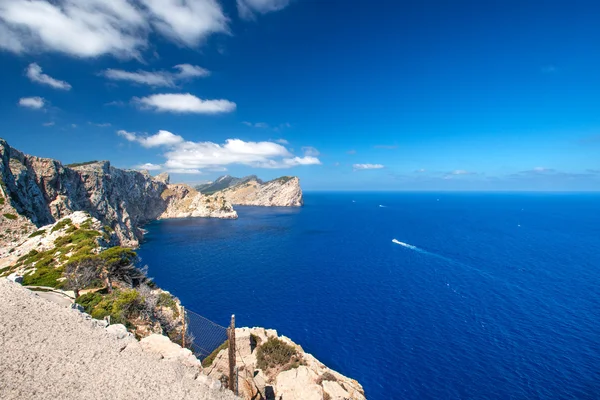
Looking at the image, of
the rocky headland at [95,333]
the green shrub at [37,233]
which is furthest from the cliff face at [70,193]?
the green shrub at [37,233]

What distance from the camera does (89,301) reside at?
20.3 metres

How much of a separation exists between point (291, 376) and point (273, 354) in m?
3.53

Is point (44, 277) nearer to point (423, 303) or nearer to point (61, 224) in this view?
point (61, 224)

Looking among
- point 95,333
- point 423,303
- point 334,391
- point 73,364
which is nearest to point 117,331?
point 95,333

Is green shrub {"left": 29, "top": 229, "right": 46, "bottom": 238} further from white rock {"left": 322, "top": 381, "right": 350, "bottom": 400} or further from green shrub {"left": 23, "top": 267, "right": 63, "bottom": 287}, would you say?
white rock {"left": 322, "top": 381, "right": 350, "bottom": 400}

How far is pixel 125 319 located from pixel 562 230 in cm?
14434

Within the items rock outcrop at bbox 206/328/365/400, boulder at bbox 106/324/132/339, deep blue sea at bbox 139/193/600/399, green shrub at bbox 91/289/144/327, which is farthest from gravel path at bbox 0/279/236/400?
deep blue sea at bbox 139/193/600/399

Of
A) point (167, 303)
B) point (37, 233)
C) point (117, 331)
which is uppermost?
point (117, 331)

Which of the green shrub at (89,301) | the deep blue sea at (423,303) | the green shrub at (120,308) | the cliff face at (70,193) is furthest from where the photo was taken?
the cliff face at (70,193)

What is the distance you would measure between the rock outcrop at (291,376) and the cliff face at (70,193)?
40905 mm

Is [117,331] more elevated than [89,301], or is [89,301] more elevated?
[117,331]

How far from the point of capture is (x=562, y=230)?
4131 inches

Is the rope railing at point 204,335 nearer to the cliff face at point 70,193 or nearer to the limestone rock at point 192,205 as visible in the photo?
the cliff face at point 70,193

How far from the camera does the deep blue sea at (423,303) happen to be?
29609mm
